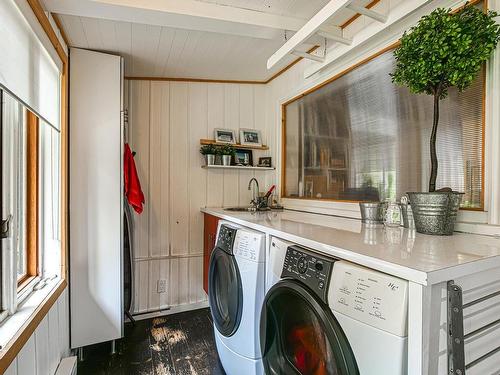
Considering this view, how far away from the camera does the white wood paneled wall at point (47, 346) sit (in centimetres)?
117

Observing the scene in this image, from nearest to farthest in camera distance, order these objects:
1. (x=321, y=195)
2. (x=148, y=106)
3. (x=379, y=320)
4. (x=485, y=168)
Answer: (x=379, y=320), (x=485, y=168), (x=321, y=195), (x=148, y=106)

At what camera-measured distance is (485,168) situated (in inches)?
47.0

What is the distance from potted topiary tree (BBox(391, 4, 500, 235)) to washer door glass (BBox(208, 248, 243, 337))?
971mm

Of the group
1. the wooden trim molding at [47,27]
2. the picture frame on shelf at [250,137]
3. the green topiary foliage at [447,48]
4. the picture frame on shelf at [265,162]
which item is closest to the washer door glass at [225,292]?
the green topiary foliage at [447,48]

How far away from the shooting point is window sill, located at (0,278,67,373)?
A: 1003 mm

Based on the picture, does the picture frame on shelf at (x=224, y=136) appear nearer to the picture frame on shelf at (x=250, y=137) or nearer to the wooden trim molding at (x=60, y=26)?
the picture frame on shelf at (x=250, y=137)

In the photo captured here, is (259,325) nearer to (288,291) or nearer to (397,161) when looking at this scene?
(288,291)

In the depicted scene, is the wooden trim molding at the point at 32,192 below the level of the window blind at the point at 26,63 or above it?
below

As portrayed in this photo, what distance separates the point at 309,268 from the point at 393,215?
2.24 ft

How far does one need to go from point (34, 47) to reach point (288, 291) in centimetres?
166

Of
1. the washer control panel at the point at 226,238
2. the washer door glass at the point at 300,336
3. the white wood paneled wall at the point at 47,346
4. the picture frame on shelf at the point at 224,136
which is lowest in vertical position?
the white wood paneled wall at the point at 47,346

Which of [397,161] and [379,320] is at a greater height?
[397,161]

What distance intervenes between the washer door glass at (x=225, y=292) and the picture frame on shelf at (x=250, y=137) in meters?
1.33

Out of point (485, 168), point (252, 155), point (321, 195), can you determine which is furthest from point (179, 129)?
point (485, 168)
